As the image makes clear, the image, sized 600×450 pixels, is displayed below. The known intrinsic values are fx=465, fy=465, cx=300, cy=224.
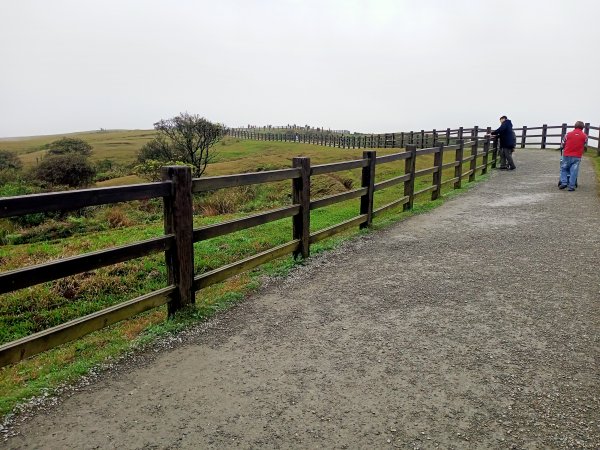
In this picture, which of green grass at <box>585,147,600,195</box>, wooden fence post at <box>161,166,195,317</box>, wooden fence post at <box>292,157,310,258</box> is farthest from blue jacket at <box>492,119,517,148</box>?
wooden fence post at <box>161,166,195,317</box>

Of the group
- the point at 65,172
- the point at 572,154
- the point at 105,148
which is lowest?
the point at 65,172

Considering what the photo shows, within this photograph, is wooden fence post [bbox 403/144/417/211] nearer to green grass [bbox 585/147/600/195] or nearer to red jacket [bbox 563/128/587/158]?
red jacket [bbox 563/128/587/158]

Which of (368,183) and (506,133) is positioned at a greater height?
(506,133)

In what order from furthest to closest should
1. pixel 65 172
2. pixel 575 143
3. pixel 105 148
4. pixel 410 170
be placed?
pixel 105 148 → pixel 65 172 → pixel 575 143 → pixel 410 170

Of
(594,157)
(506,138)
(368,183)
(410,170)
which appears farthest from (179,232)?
(594,157)

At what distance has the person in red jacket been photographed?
12625mm

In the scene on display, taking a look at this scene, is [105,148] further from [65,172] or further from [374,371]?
[374,371]

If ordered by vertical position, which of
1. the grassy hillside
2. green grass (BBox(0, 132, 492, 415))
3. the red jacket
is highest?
the red jacket

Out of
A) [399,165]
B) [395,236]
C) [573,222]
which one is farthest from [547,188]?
[399,165]

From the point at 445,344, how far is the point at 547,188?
38.9 feet

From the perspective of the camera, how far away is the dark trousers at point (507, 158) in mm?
18920

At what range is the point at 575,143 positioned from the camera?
12664 millimetres

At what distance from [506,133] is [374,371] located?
659 inches

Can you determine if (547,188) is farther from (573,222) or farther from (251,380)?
(251,380)
